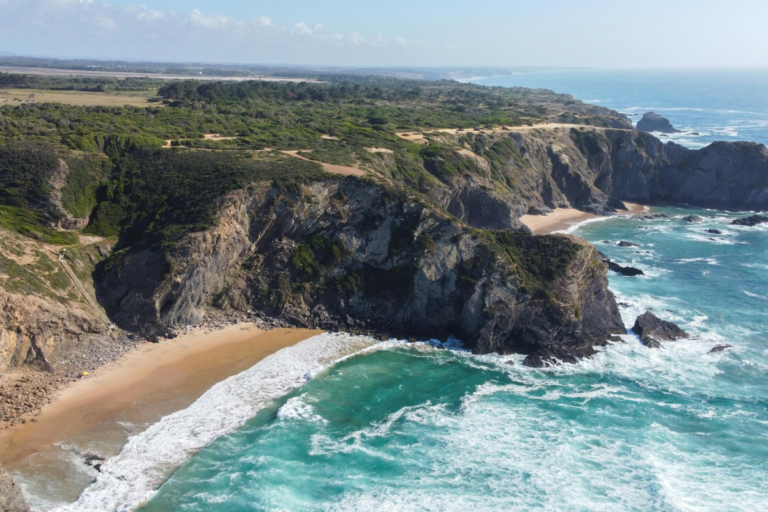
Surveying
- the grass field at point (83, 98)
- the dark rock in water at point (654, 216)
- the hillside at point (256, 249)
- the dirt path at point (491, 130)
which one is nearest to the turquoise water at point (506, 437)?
the hillside at point (256, 249)

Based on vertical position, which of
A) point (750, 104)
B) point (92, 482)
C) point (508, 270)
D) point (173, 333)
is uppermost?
point (750, 104)

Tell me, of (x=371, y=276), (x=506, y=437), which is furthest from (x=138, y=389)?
(x=506, y=437)

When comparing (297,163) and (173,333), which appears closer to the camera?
(173,333)

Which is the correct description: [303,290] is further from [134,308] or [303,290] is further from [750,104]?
[750,104]

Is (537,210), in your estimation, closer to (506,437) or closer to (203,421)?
(506,437)

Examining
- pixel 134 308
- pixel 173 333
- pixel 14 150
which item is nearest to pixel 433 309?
pixel 173 333
